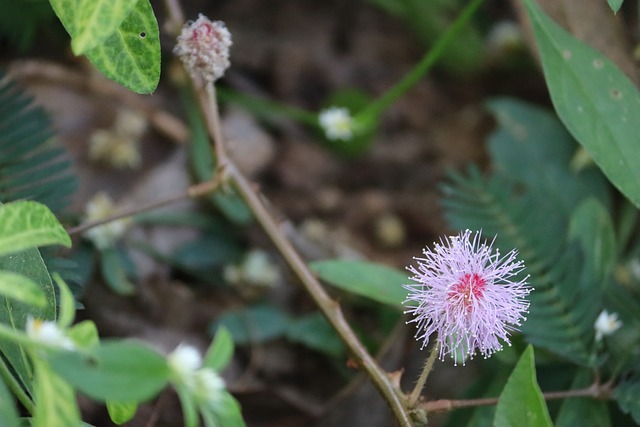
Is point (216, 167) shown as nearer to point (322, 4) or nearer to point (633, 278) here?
point (633, 278)

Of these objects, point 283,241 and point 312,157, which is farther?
point 312,157

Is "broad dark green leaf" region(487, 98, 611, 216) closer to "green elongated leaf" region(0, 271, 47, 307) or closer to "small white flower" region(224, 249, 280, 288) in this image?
"small white flower" region(224, 249, 280, 288)

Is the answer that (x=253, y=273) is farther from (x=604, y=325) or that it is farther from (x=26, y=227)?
(x=26, y=227)

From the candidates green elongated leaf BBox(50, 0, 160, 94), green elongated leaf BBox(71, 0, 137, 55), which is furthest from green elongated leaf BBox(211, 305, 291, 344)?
green elongated leaf BBox(71, 0, 137, 55)

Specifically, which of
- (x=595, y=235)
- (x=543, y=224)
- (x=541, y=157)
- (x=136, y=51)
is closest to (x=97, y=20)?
(x=136, y=51)

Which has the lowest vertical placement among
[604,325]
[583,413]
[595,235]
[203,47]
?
[583,413]

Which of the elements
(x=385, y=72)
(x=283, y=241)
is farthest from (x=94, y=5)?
(x=385, y=72)
